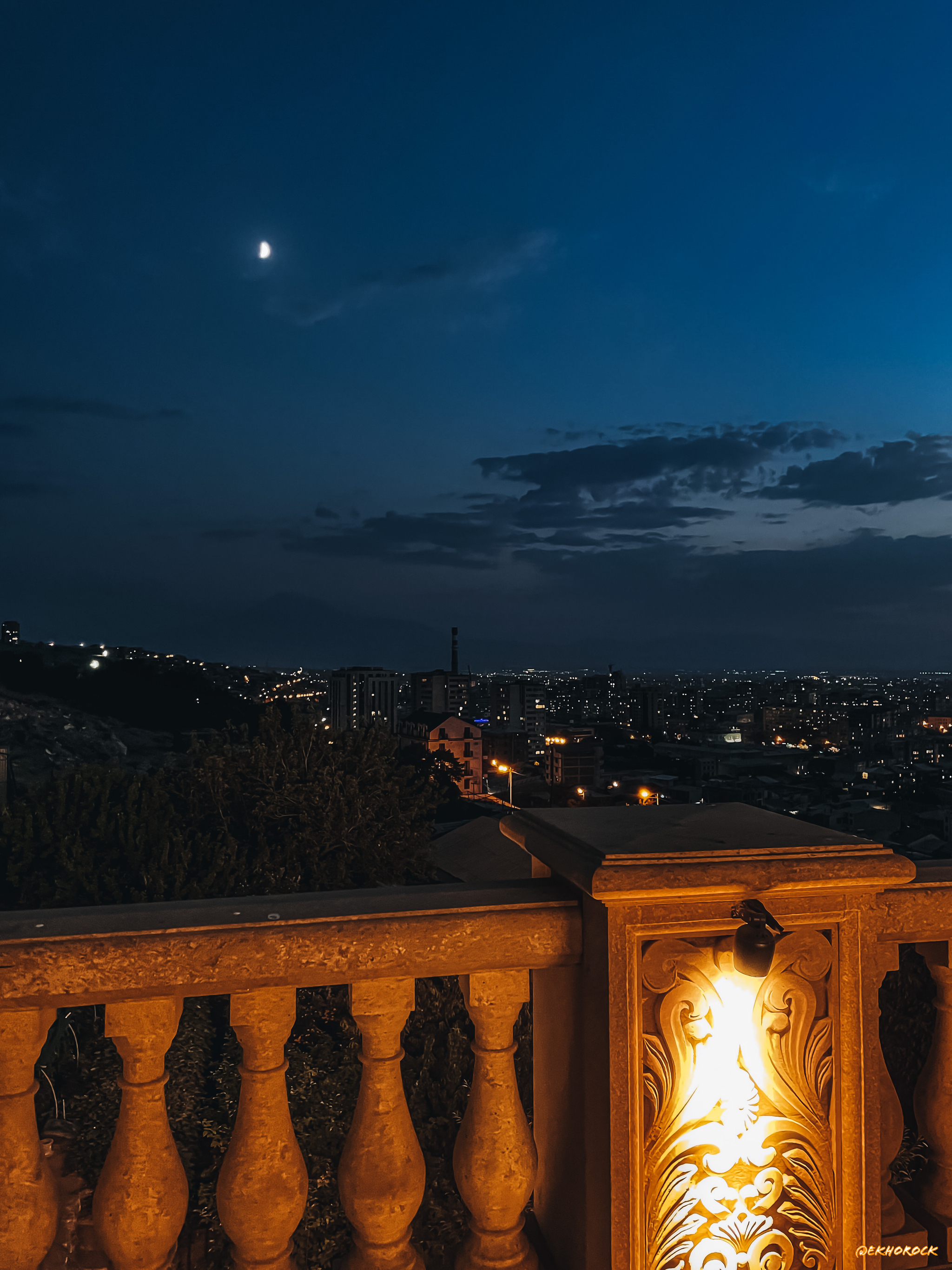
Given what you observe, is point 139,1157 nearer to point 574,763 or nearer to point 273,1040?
point 273,1040

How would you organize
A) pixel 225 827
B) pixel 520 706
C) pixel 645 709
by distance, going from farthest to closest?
pixel 645 709 → pixel 520 706 → pixel 225 827

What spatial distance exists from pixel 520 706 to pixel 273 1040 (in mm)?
120596

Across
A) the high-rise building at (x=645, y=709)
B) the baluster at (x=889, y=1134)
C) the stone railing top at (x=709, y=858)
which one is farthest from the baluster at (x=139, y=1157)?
the high-rise building at (x=645, y=709)

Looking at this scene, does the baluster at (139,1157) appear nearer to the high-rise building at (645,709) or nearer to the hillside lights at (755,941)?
the hillside lights at (755,941)

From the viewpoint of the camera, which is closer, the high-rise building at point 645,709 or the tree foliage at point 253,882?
the tree foliage at point 253,882

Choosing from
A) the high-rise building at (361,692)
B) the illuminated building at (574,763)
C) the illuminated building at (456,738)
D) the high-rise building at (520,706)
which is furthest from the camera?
the high-rise building at (520,706)

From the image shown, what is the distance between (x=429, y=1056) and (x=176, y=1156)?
288 cm

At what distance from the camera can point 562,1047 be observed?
5.49ft

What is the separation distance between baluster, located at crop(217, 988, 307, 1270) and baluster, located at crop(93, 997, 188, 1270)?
0.38ft

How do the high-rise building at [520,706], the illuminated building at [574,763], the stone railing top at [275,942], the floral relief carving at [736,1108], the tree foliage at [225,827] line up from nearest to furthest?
the stone railing top at [275,942]
the floral relief carving at [736,1108]
the tree foliage at [225,827]
the illuminated building at [574,763]
the high-rise building at [520,706]

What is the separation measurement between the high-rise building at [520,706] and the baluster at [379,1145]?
115116 millimetres

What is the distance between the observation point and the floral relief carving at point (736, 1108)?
1.53 metres

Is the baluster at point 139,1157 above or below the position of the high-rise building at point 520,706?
above

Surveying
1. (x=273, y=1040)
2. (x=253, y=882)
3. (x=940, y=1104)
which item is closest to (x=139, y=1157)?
(x=273, y=1040)
